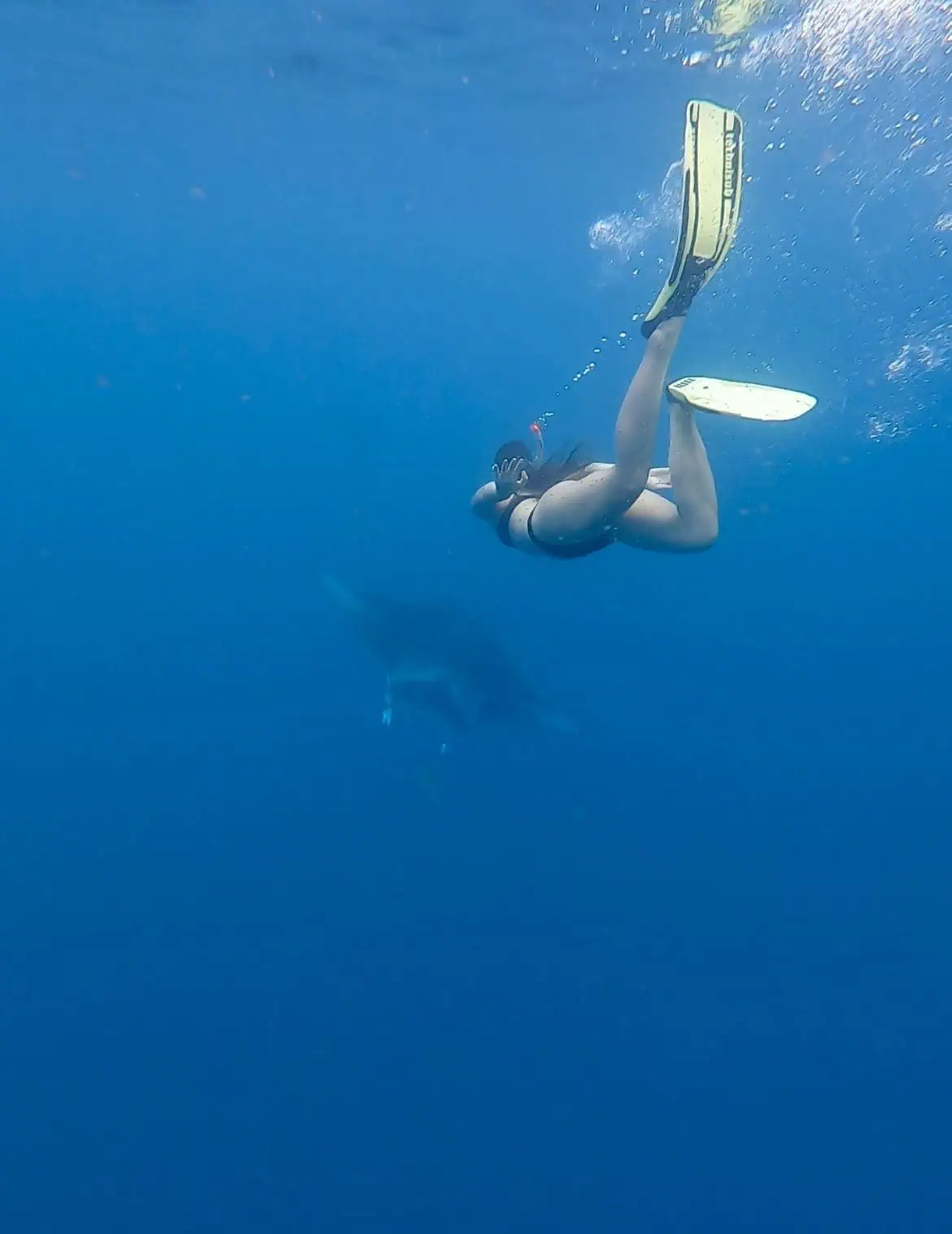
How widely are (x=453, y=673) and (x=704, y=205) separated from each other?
8.86 metres

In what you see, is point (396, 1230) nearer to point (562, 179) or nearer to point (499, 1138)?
point (499, 1138)

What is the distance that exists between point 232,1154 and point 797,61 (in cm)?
2157

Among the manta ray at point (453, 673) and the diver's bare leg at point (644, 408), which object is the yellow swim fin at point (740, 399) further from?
the manta ray at point (453, 673)

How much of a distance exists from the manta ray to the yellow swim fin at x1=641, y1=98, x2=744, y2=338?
841 cm

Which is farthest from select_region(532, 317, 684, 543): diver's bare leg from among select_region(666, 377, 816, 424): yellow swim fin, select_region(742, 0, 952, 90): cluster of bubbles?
select_region(742, 0, 952, 90): cluster of bubbles

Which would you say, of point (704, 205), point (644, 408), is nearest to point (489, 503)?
point (644, 408)

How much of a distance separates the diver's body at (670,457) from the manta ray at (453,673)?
6913 millimetres

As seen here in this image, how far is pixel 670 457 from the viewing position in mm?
5617

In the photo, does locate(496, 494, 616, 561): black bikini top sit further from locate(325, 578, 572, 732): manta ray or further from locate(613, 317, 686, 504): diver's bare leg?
locate(325, 578, 572, 732): manta ray

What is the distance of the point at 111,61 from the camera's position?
20.8 metres

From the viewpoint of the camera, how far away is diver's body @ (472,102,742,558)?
5.08m

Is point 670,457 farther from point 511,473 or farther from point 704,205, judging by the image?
point 704,205

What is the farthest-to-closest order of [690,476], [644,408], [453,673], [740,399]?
[453,673]
[690,476]
[740,399]
[644,408]

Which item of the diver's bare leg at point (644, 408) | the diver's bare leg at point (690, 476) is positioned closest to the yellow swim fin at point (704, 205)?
the diver's bare leg at point (644, 408)
